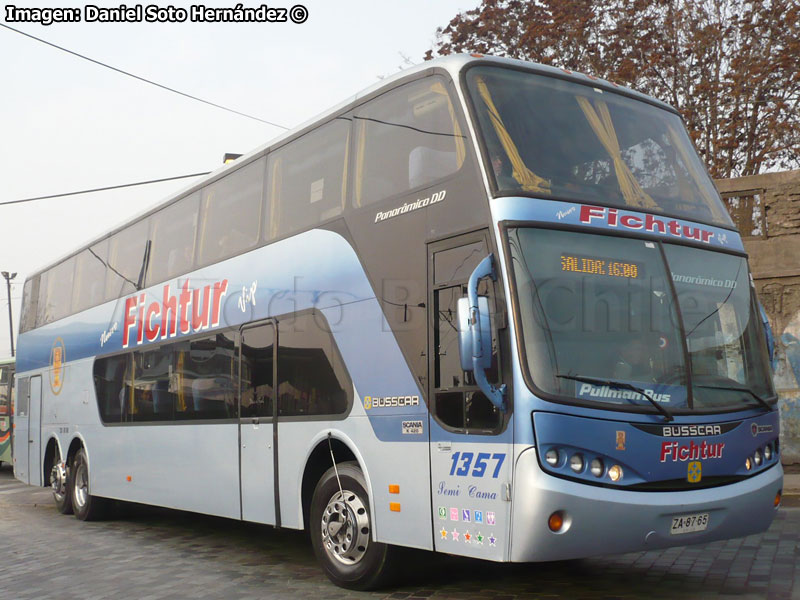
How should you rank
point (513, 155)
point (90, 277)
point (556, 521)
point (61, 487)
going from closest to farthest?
point (556, 521)
point (513, 155)
point (90, 277)
point (61, 487)

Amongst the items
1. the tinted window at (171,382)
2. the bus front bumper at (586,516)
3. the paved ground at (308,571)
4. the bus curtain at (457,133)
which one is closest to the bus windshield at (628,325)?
the bus front bumper at (586,516)

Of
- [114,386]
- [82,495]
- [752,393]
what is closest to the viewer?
[752,393]

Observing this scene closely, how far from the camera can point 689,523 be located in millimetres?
6629

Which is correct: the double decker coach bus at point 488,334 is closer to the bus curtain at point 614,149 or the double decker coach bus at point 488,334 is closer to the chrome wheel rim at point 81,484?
the bus curtain at point 614,149

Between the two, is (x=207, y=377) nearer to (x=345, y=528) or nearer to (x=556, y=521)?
(x=345, y=528)

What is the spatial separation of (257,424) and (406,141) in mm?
3394

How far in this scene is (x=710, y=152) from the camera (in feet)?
80.0

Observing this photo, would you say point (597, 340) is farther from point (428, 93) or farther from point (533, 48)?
point (533, 48)

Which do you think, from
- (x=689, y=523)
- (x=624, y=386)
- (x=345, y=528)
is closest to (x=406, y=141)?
(x=624, y=386)

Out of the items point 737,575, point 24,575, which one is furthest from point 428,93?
point 24,575

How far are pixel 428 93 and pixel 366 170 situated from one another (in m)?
0.99

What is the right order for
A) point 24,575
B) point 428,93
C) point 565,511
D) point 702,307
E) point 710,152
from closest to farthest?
point 565,511, point 702,307, point 428,93, point 24,575, point 710,152

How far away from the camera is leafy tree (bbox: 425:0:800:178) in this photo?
23516 millimetres

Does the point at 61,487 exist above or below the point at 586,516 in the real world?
below
